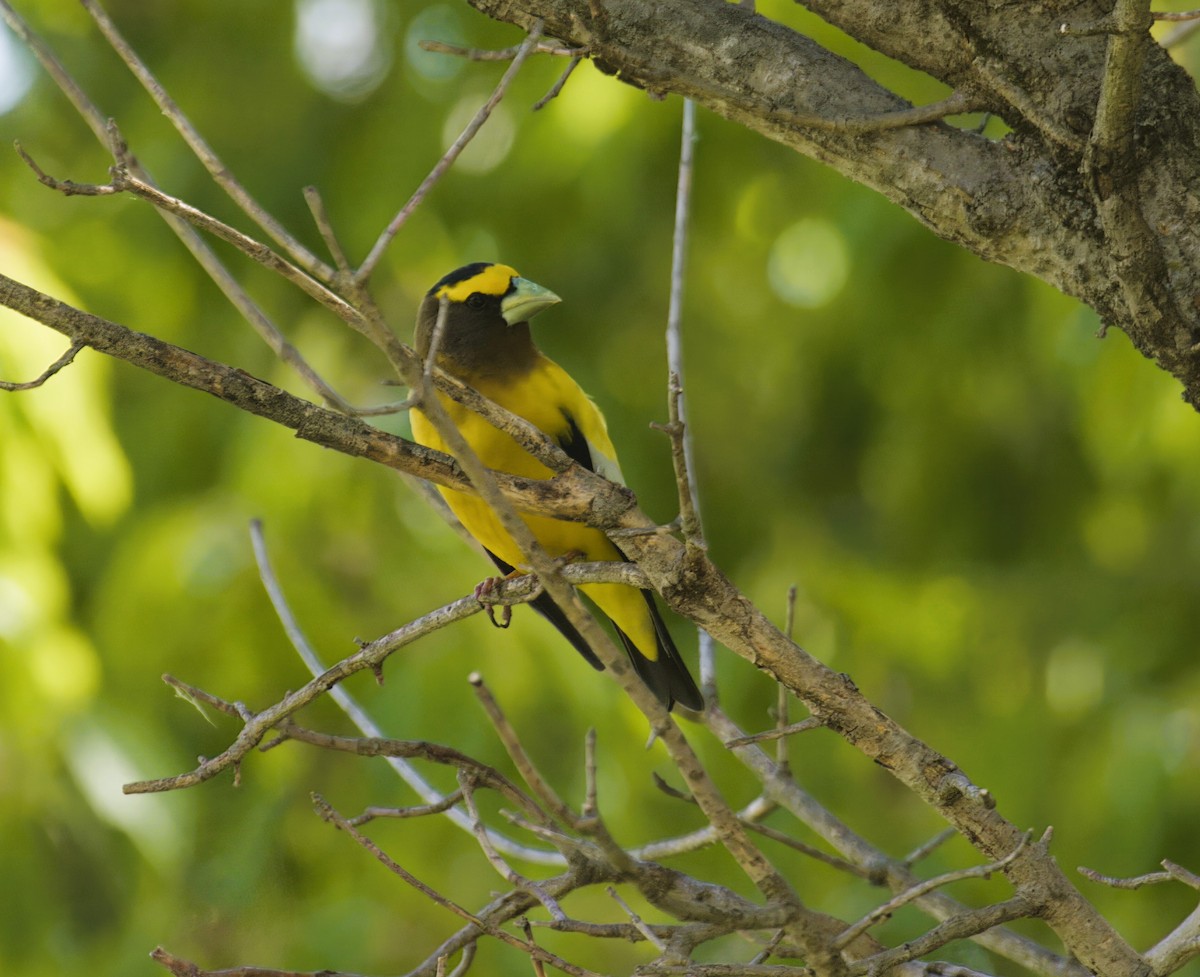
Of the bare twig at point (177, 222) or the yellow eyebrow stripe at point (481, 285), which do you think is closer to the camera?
the bare twig at point (177, 222)

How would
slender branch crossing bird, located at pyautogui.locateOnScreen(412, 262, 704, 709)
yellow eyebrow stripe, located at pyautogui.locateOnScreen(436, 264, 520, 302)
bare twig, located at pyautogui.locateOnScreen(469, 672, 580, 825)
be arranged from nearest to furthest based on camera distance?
bare twig, located at pyautogui.locateOnScreen(469, 672, 580, 825)
slender branch crossing bird, located at pyautogui.locateOnScreen(412, 262, 704, 709)
yellow eyebrow stripe, located at pyautogui.locateOnScreen(436, 264, 520, 302)

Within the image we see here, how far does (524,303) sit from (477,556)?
116cm

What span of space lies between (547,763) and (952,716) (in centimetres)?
133

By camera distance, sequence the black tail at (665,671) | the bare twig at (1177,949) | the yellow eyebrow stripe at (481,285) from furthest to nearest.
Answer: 1. the yellow eyebrow stripe at (481,285)
2. the black tail at (665,671)
3. the bare twig at (1177,949)

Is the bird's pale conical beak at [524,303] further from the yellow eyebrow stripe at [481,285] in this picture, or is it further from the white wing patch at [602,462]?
the white wing patch at [602,462]

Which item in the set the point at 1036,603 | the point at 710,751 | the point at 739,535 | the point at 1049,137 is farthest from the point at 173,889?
the point at 1049,137

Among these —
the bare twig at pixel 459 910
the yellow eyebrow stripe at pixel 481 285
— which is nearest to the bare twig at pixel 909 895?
the bare twig at pixel 459 910

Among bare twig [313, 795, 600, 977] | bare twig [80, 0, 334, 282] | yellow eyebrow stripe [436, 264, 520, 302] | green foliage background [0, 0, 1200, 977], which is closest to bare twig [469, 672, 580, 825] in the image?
bare twig [313, 795, 600, 977]

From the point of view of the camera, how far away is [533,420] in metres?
3.57

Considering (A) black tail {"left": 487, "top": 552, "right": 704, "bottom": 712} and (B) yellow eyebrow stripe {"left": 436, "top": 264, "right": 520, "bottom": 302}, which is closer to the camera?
(A) black tail {"left": 487, "top": 552, "right": 704, "bottom": 712}

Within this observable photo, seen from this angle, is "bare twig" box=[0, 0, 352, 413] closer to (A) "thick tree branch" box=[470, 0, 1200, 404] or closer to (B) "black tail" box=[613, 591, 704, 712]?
(A) "thick tree branch" box=[470, 0, 1200, 404]

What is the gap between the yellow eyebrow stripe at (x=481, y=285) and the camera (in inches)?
152

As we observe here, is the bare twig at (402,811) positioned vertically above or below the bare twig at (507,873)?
below

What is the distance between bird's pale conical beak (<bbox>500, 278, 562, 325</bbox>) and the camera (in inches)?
149
